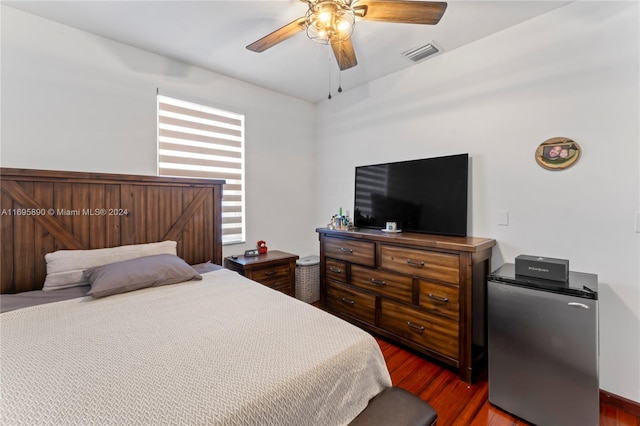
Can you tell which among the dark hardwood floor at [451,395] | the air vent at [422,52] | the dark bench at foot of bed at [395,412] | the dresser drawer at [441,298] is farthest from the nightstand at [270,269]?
the air vent at [422,52]

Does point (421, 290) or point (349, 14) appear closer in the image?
point (349, 14)

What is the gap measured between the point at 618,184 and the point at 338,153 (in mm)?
2603

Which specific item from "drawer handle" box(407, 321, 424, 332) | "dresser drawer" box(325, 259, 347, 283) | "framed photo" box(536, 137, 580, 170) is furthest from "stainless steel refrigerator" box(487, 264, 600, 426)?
"dresser drawer" box(325, 259, 347, 283)

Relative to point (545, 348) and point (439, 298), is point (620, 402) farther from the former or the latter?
point (439, 298)

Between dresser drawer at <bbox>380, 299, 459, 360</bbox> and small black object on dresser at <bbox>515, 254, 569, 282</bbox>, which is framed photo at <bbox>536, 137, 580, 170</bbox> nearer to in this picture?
small black object on dresser at <bbox>515, 254, 569, 282</bbox>

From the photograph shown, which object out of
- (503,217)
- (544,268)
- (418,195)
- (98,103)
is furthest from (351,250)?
(98,103)

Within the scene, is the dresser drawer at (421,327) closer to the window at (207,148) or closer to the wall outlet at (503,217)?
the wall outlet at (503,217)

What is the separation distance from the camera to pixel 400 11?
1512 millimetres

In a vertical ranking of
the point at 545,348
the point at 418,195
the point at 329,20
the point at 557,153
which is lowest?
the point at 545,348

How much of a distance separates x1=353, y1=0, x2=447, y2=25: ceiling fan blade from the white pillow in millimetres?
2381

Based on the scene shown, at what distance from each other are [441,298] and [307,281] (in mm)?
1688

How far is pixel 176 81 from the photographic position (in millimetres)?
2756

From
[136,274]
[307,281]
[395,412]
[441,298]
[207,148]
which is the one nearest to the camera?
[395,412]

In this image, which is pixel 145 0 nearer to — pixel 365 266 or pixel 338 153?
pixel 338 153
